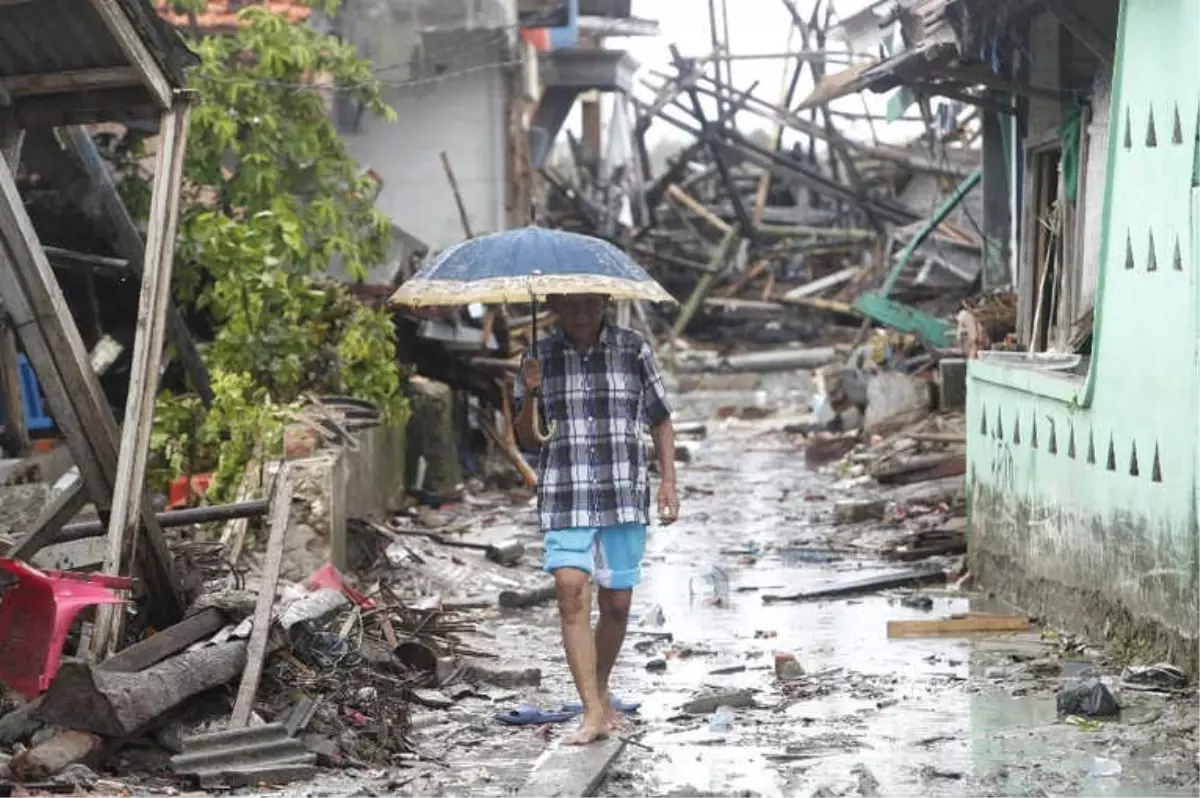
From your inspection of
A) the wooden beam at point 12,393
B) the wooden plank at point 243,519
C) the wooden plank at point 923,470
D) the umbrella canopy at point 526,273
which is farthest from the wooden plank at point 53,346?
the wooden plank at point 923,470

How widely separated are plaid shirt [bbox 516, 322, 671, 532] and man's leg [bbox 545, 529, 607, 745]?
3.2 inches

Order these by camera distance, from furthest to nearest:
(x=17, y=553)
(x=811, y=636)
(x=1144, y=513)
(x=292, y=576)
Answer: (x=292, y=576) < (x=811, y=636) < (x=1144, y=513) < (x=17, y=553)

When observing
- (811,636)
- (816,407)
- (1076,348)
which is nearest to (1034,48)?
(1076,348)

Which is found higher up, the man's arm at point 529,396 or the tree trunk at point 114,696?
the man's arm at point 529,396

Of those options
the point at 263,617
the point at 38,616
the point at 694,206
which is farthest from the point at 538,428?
the point at 694,206

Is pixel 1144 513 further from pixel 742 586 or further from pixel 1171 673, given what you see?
pixel 742 586

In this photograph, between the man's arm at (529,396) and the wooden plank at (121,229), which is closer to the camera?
the man's arm at (529,396)

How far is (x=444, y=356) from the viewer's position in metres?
18.5

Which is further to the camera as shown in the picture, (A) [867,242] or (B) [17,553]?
(A) [867,242]

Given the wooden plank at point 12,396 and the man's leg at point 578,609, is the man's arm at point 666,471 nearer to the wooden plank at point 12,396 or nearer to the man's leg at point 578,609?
the man's leg at point 578,609

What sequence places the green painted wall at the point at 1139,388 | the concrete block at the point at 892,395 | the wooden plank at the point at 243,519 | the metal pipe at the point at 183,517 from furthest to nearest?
1. the concrete block at the point at 892,395
2. the wooden plank at the point at 243,519
3. the green painted wall at the point at 1139,388
4. the metal pipe at the point at 183,517

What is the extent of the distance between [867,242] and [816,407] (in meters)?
12.7

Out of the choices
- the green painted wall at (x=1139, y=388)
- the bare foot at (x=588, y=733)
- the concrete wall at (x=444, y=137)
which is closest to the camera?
the bare foot at (x=588, y=733)

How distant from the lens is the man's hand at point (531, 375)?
7.83m
